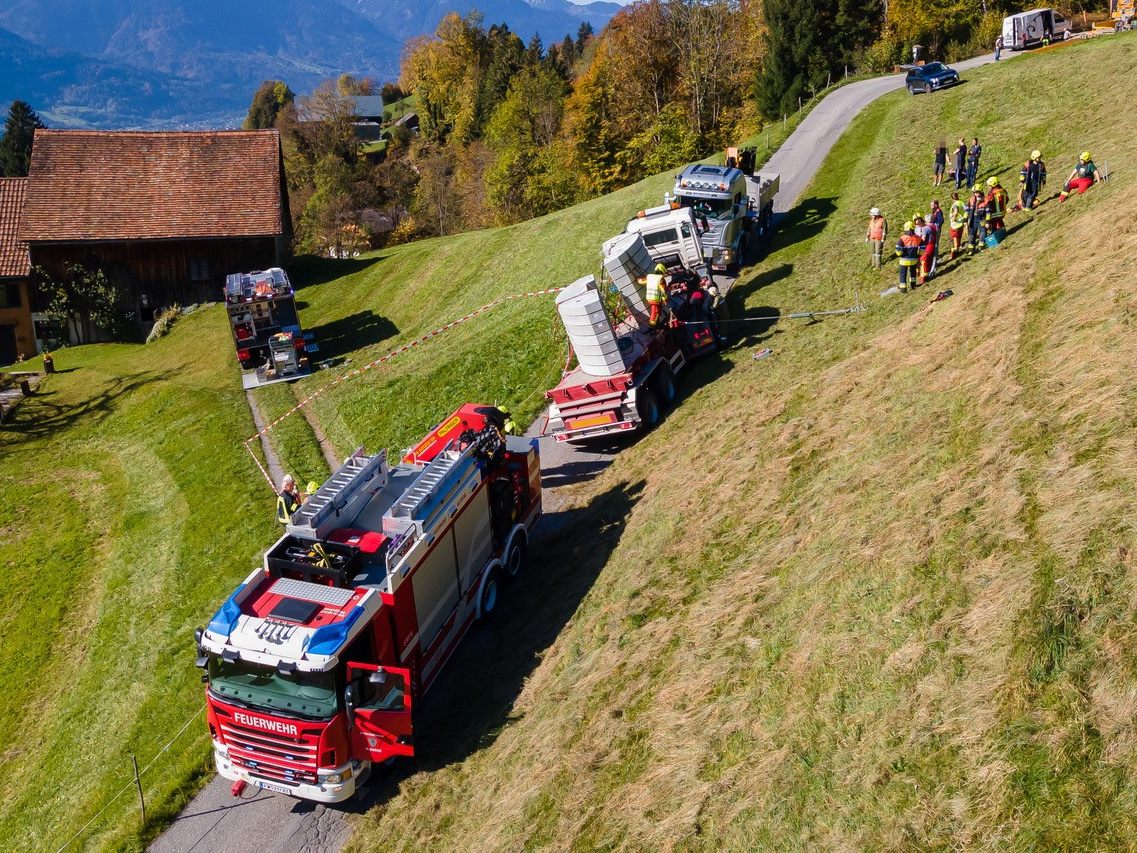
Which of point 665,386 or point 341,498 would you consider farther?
point 665,386

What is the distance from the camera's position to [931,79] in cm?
4016

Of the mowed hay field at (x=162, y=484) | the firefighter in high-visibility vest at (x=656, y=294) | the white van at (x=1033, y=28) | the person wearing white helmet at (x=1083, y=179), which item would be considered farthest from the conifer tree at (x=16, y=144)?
the person wearing white helmet at (x=1083, y=179)

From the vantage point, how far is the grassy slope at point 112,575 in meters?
14.3

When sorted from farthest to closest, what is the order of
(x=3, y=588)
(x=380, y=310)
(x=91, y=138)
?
(x=91, y=138)
(x=380, y=310)
(x=3, y=588)

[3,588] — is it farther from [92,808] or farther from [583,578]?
[583,578]

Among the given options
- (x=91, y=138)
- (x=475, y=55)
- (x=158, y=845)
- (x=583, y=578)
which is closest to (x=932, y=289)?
(x=583, y=578)

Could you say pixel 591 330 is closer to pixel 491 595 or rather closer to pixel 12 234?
pixel 491 595

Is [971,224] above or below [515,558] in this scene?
above

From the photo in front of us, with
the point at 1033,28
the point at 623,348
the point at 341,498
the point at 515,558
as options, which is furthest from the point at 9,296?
the point at 1033,28

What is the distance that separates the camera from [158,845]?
1194cm

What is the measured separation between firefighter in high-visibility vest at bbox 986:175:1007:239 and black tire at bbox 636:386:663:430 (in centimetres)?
938

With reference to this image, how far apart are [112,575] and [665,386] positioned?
47.5ft

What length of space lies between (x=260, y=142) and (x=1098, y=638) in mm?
51134

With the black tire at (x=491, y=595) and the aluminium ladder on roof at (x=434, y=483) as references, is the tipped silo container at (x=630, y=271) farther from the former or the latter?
the black tire at (x=491, y=595)
